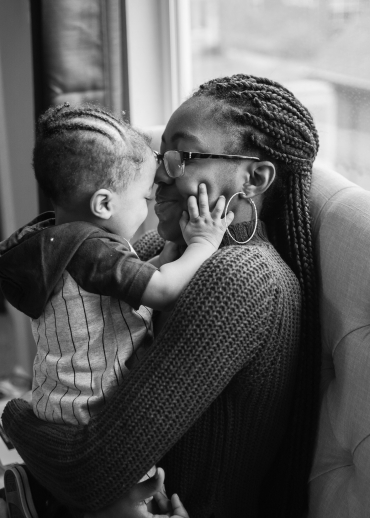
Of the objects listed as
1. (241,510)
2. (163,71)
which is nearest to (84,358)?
(241,510)

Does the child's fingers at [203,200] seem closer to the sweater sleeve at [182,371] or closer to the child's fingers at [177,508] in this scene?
the sweater sleeve at [182,371]

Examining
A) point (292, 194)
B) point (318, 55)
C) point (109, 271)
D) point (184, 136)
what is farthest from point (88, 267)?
point (318, 55)

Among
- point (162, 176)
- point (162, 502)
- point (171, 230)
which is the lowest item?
point (162, 502)

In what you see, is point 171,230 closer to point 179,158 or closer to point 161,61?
point 179,158

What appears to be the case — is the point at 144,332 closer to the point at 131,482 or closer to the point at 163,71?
the point at 131,482

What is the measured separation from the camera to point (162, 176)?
128 cm

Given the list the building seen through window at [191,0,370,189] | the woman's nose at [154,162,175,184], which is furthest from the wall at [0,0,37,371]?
the woman's nose at [154,162,175,184]

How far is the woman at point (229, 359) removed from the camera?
1028mm

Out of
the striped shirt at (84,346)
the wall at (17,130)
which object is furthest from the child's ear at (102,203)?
the wall at (17,130)

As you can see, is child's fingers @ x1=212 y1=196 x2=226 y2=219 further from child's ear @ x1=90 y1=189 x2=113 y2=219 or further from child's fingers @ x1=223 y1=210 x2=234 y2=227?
child's ear @ x1=90 y1=189 x2=113 y2=219

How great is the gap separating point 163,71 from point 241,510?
Answer: 64.8 inches

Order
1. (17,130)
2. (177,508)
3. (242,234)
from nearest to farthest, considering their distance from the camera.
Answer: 1. (177,508)
2. (242,234)
3. (17,130)

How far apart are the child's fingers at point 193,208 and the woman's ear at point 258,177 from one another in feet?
0.38

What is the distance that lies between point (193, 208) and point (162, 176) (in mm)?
118
